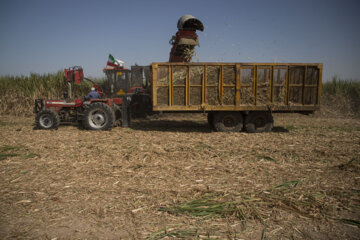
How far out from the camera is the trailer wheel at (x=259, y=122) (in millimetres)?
8469

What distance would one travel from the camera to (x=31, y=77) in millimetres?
14766

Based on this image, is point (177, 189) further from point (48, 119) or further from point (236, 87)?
point (48, 119)

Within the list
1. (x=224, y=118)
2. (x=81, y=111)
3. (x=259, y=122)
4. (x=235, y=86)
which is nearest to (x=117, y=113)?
(x=81, y=111)

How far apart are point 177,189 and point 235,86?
205 inches

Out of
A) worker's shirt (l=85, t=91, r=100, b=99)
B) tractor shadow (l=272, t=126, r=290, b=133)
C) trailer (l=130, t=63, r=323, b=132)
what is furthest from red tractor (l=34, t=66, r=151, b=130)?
tractor shadow (l=272, t=126, r=290, b=133)

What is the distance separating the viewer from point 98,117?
8812mm

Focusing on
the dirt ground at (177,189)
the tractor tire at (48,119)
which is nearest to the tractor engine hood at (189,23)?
the dirt ground at (177,189)

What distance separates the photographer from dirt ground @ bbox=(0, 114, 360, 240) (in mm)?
2846

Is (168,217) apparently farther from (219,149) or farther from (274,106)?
(274,106)

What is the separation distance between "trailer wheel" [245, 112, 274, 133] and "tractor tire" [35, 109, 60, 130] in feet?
22.6

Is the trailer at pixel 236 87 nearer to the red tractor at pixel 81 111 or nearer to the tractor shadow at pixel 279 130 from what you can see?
the tractor shadow at pixel 279 130

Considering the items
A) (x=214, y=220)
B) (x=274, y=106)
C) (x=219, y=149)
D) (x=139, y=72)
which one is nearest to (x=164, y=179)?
(x=214, y=220)

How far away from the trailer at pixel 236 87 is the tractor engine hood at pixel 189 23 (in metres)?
2.80

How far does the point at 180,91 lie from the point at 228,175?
172 inches
